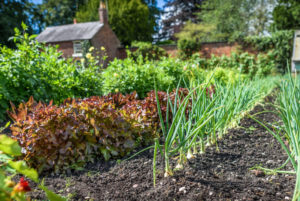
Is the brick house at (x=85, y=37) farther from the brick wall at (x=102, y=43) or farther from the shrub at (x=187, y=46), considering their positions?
the shrub at (x=187, y=46)

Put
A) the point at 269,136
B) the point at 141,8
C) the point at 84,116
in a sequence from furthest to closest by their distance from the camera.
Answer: the point at 141,8 → the point at 269,136 → the point at 84,116

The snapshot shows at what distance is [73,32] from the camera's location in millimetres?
19859

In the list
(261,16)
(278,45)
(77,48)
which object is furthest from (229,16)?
(77,48)

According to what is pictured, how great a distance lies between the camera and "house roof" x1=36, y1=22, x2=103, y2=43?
18.7 m

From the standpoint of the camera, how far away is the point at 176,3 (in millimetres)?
30062

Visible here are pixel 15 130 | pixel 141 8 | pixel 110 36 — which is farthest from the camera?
pixel 141 8

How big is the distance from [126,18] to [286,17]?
14521mm

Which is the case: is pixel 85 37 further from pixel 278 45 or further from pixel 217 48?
pixel 278 45

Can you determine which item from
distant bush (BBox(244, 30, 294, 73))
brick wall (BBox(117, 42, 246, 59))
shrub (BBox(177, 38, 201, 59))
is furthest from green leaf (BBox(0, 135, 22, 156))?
A: brick wall (BBox(117, 42, 246, 59))

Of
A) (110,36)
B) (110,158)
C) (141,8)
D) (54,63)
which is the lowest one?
(110,158)

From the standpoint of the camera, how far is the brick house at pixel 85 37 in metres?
18.6

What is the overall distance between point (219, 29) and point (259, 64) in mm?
7060

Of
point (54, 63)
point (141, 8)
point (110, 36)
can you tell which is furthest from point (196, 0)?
point (54, 63)

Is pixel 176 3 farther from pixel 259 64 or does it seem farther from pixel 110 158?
pixel 110 158
